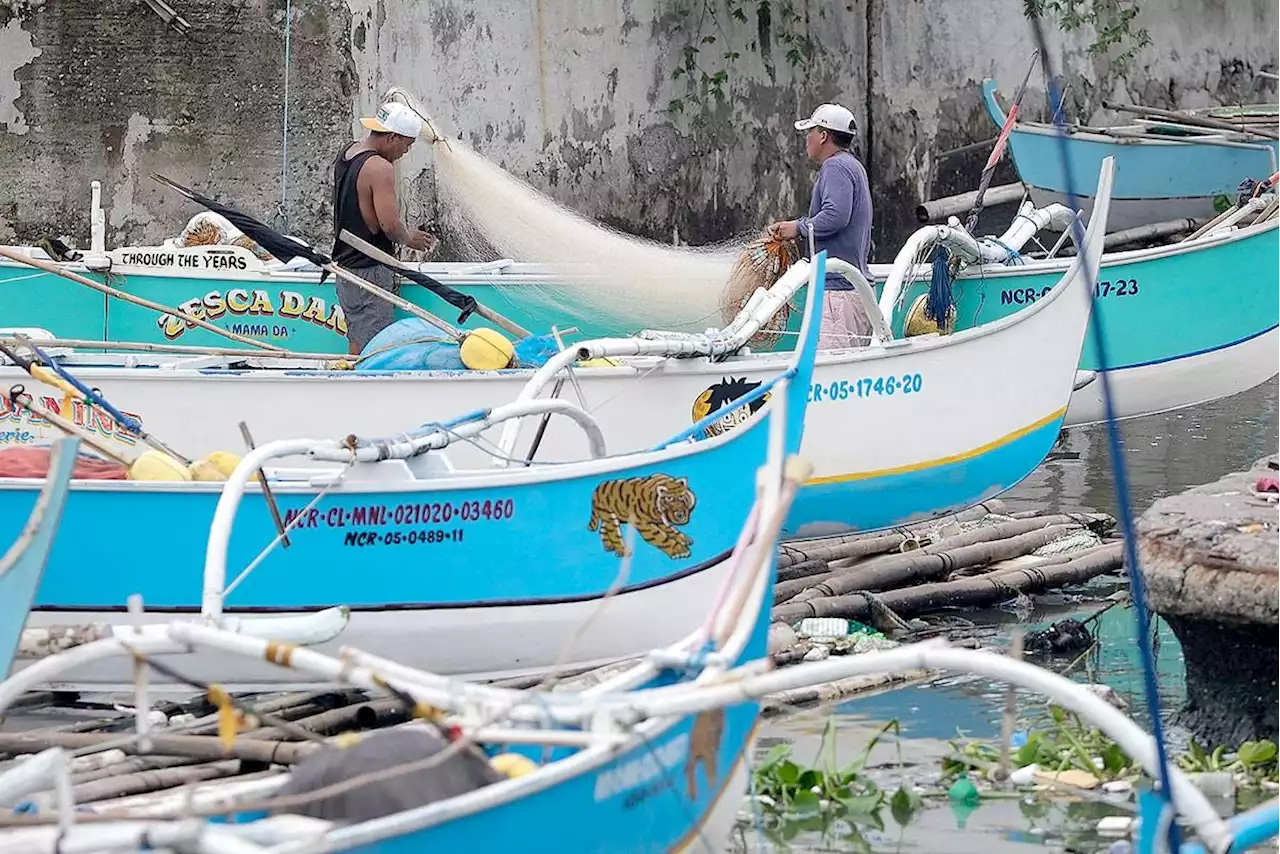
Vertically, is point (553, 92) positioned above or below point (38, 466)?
above

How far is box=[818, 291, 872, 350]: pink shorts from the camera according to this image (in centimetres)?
952

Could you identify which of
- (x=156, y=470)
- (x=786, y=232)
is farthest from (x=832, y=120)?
(x=156, y=470)

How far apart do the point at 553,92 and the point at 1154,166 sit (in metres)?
4.98

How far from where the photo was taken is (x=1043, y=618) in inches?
325

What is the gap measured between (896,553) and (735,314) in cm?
174

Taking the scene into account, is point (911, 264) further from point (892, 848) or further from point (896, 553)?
point (892, 848)

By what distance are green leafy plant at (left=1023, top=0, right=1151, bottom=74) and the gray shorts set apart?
31.7ft

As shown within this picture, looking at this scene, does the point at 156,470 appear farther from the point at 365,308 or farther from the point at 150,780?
the point at 365,308

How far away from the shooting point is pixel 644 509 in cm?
654

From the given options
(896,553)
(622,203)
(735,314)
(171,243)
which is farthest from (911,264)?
(622,203)

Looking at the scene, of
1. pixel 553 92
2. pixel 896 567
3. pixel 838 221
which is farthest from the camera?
pixel 553 92

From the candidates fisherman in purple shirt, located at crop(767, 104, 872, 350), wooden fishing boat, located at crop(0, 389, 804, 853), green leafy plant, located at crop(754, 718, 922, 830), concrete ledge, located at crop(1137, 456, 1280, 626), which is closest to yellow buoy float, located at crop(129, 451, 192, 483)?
wooden fishing boat, located at crop(0, 389, 804, 853)

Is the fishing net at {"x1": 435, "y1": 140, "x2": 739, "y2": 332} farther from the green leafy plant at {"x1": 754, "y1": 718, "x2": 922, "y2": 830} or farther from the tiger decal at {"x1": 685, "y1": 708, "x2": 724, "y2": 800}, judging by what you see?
the tiger decal at {"x1": 685, "y1": 708, "x2": 724, "y2": 800}

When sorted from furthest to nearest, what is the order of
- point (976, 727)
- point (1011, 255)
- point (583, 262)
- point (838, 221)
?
point (1011, 255) → point (583, 262) → point (838, 221) → point (976, 727)
